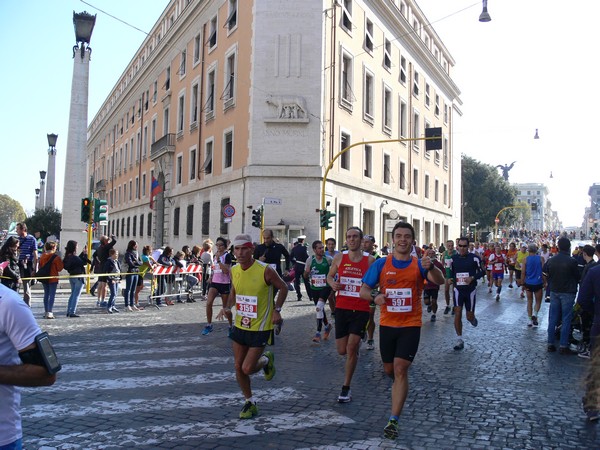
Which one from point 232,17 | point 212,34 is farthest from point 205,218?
point 232,17

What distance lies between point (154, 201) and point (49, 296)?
87.5 feet

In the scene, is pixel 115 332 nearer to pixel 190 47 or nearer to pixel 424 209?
pixel 190 47

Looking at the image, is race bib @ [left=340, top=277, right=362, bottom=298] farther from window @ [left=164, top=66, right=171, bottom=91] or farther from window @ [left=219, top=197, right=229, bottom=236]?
window @ [left=164, top=66, right=171, bottom=91]

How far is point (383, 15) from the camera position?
30.9m

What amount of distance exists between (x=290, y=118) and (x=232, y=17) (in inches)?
291

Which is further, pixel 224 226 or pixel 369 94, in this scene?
pixel 369 94

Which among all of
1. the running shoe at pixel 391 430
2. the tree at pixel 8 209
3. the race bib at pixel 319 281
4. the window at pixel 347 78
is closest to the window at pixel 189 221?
the window at pixel 347 78

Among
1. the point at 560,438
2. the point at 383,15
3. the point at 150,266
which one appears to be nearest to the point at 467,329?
the point at 560,438

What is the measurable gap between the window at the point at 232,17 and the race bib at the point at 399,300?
24748mm

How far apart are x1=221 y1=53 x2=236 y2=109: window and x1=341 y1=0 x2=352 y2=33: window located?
588 centimetres

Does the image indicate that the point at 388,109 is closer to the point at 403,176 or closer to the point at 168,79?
the point at 403,176

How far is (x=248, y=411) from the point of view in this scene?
5043 millimetres

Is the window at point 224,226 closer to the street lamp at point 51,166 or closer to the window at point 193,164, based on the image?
the window at point 193,164

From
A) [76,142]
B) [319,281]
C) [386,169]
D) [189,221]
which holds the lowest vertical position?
[319,281]
